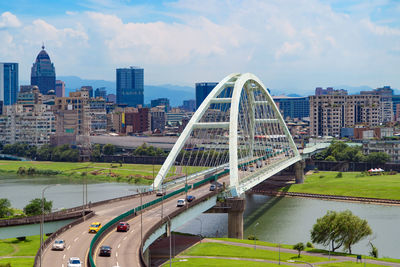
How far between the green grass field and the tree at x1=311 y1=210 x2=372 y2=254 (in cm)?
5709

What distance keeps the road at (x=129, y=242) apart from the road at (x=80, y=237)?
3.56 ft

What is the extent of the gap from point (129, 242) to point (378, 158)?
78441 mm

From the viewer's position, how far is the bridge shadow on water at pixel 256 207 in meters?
68.0

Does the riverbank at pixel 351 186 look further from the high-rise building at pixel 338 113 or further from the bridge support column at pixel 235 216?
the high-rise building at pixel 338 113

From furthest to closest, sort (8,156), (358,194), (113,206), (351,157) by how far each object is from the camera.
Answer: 1. (8,156)
2. (351,157)
3. (358,194)
4. (113,206)

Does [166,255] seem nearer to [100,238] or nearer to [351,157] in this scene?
[100,238]

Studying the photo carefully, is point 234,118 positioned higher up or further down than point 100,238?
higher up

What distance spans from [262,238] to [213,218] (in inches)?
420

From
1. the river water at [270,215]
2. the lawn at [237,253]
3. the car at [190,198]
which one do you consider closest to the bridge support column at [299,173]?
the river water at [270,215]

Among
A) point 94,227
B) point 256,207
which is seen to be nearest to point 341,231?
point 94,227

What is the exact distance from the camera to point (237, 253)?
150 feet

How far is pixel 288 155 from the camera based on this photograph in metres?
104

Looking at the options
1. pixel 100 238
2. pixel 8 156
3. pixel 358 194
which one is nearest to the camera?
pixel 100 238

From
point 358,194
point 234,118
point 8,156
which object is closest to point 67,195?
point 234,118
